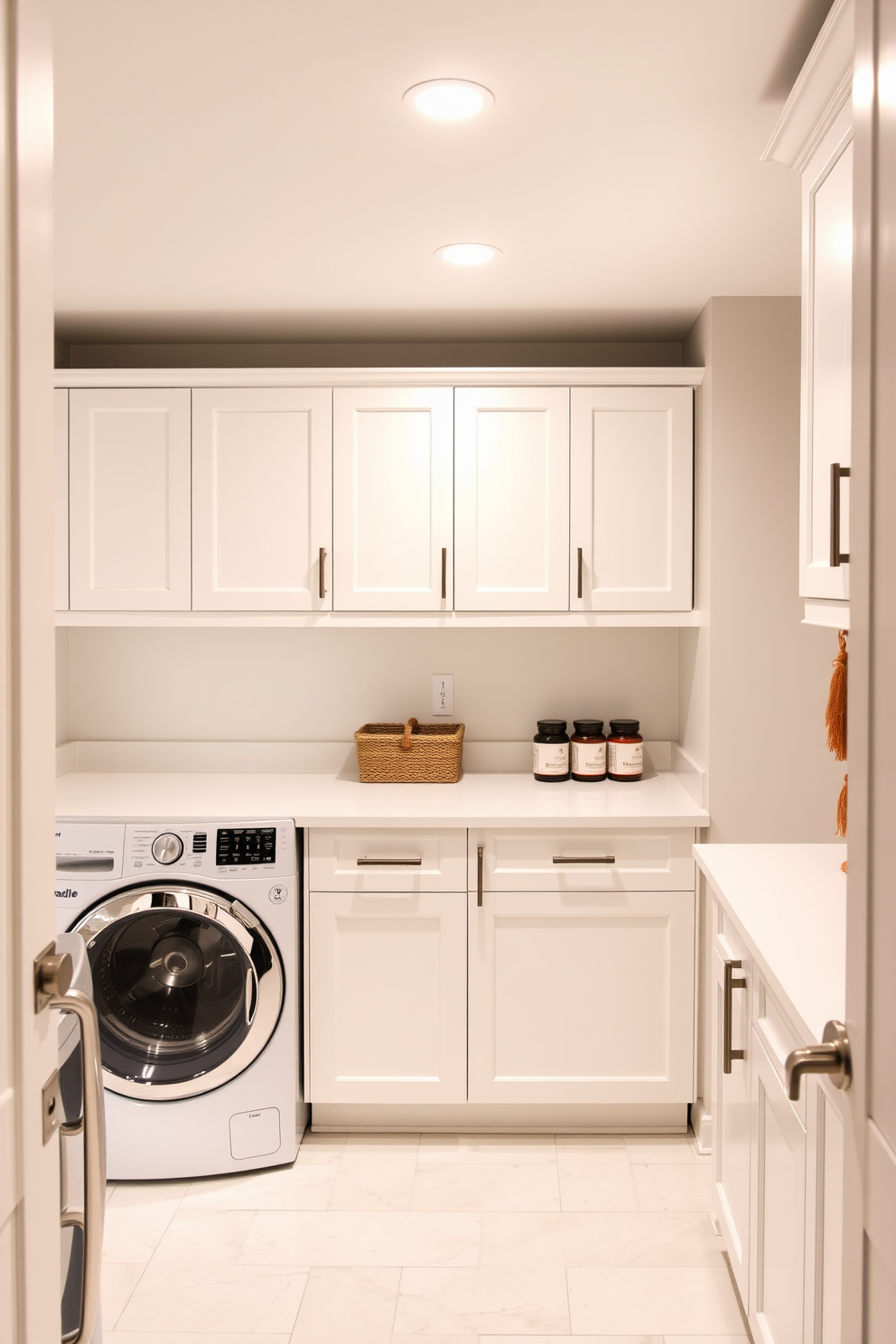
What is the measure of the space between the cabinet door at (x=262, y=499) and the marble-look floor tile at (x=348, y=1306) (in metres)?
1.73

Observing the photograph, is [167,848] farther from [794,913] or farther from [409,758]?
[794,913]

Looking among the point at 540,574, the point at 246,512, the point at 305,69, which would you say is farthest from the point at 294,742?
the point at 305,69

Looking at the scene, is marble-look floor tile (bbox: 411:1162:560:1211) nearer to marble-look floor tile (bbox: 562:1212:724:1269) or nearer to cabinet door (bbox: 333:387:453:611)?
marble-look floor tile (bbox: 562:1212:724:1269)

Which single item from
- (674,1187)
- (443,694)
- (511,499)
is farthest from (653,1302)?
(511,499)

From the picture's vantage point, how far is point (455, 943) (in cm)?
281

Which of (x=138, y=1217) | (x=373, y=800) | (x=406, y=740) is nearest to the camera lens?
(x=138, y=1217)

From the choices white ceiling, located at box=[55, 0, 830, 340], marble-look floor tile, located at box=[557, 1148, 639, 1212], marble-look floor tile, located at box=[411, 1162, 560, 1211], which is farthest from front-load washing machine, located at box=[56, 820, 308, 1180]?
white ceiling, located at box=[55, 0, 830, 340]

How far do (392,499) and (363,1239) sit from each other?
1958mm

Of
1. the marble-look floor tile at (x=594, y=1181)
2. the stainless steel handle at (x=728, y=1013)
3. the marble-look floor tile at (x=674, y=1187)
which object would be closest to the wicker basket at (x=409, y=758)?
the marble-look floor tile at (x=594, y=1181)

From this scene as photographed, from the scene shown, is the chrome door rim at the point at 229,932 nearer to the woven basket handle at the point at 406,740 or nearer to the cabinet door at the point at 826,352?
the woven basket handle at the point at 406,740

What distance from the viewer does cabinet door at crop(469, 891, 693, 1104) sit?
9.20 feet

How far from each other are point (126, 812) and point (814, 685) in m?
1.93

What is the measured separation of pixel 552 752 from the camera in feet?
10.3

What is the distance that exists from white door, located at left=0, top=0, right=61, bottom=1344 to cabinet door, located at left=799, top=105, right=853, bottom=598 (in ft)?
3.34
